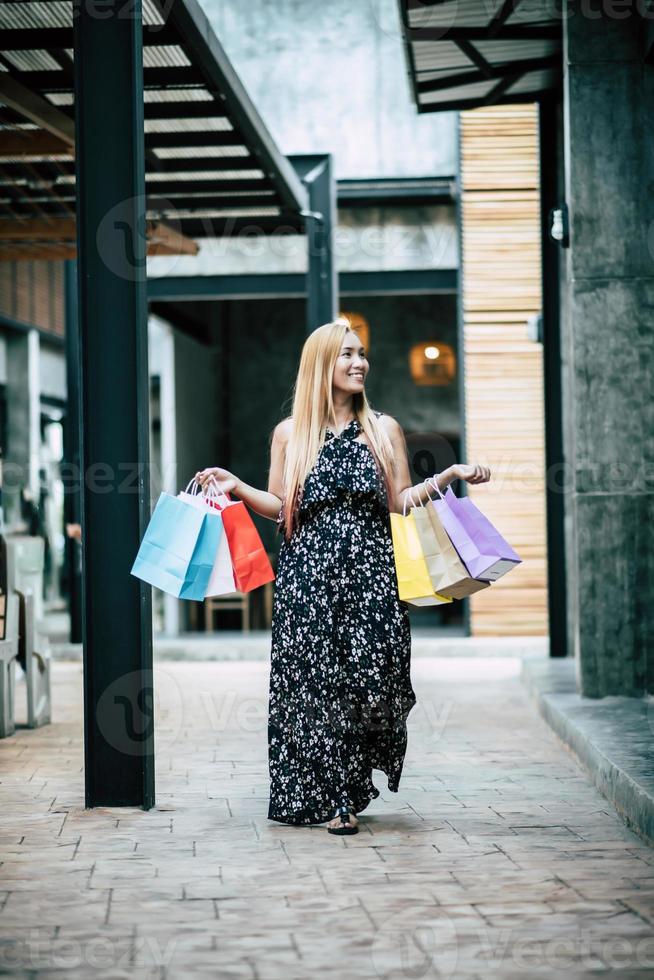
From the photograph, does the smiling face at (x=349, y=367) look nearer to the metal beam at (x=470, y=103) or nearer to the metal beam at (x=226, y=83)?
the metal beam at (x=226, y=83)

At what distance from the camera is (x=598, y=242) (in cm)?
828

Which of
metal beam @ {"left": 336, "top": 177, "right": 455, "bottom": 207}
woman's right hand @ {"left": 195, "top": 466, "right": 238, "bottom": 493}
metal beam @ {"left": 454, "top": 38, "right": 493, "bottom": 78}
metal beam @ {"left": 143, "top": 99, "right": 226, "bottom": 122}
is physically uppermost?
metal beam @ {"left": 336, "top": 177, "right": 455, "bottom": 207}

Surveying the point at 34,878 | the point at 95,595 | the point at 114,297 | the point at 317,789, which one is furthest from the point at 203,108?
the point at 34,878

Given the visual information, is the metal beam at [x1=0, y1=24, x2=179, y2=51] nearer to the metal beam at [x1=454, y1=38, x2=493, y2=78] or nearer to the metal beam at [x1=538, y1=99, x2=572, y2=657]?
the metal beam at [x1=454, y1=38, x2=493, y2=78]

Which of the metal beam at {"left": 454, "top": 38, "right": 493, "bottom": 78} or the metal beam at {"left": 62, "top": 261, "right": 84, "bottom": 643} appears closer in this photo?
the metal beam at {"left": 454, "top": 38, "right": 493, "bottom": 78}

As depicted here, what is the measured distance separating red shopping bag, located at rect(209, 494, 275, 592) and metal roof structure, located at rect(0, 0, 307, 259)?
6.00 ft

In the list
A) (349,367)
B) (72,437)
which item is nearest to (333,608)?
(349,367)

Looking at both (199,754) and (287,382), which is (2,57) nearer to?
(199,754)

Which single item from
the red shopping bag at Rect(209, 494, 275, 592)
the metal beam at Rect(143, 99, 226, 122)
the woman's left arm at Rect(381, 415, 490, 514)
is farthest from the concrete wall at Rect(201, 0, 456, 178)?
the red shopping bag at Rect(209, 494, 275, 592)

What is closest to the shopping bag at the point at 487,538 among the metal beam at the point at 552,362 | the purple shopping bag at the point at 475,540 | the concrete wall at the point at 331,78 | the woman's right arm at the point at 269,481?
the purple shopping bag at the point at 475,540

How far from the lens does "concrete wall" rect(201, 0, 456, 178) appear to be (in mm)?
15562

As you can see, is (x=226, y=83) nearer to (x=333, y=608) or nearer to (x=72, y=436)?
(x=333, y=608)

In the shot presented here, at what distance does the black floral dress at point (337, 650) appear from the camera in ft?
18.0

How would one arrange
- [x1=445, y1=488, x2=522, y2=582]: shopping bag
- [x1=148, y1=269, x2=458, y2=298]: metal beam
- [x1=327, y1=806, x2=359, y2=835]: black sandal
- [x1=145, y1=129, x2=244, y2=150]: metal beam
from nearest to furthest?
[x1=445, y1=488, x2=522, y2=582]: shopping bag, [x1=327, y1=806, x2=359, y2=835]: black sandal, [x1=145, y1=129, x2=244, y2=150]: metal beam, [x1=148, y1=269, x2=458, y2=298]: metal beam
